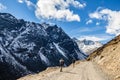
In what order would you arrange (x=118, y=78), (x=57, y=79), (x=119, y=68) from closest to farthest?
1. (x=57, y=79)
2. (x=118, y=78)
3. (x=119, y=68)

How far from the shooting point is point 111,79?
31328 mm

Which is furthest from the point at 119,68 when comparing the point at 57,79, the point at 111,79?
the point at 57,79

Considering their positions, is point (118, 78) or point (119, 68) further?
point (119, 68)

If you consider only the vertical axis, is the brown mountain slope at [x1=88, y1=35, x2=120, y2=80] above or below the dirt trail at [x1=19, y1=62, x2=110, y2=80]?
above

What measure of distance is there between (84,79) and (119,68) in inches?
536

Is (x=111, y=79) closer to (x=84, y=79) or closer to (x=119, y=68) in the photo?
(x=84, y=79)

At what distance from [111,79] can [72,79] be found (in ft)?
19.4

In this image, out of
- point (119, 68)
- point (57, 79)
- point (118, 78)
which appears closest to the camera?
point (57, 79)

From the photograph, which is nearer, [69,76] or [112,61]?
[69,76]

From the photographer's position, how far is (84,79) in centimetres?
2802

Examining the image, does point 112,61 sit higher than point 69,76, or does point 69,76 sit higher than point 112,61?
point 112,61

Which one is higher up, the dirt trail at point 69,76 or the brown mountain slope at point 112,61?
the brown mountain slope at point 112,61

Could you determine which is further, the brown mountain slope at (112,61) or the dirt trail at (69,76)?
the brown mountain slope at (112,61)

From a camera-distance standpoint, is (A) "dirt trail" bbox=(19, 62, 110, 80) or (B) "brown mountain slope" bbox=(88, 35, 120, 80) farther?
(B) "brown mountain slope" bbox=(88, 35, 120, 80)
